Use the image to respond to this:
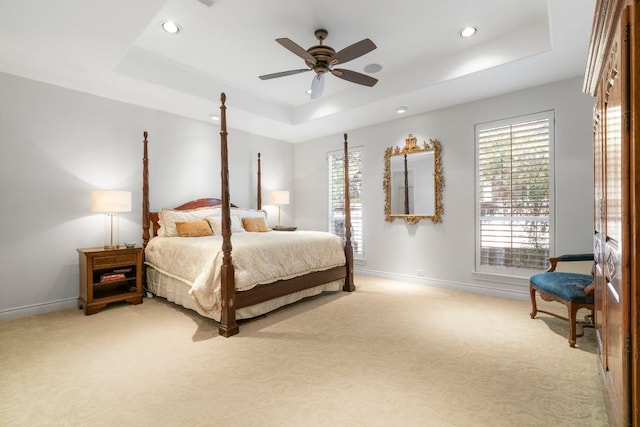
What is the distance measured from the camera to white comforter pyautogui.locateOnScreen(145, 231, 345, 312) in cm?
293

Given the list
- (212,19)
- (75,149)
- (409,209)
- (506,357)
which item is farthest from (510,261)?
(75,149)

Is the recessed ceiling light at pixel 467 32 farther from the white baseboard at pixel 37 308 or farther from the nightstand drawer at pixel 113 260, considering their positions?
the white baseboard at pixel 37 308

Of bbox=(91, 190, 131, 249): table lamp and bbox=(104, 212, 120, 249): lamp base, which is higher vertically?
bbox=(91, 190, 131, 249): table lamp

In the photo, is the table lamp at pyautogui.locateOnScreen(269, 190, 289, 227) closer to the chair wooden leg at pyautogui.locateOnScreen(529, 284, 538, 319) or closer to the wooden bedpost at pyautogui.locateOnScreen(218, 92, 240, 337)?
the wooden bedpost at pyautogui.locateOnScreen(218, 92, 240, 337)

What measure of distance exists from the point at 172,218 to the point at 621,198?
14.6ft

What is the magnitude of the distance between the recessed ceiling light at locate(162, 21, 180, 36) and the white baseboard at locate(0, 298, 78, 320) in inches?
130

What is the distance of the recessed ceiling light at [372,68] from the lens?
3816mm

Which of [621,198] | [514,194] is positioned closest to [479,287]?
[514,194]

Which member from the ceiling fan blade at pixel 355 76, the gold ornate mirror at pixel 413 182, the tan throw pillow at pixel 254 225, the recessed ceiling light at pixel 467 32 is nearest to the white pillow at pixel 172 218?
the tan throw pillow at pixel 254 225

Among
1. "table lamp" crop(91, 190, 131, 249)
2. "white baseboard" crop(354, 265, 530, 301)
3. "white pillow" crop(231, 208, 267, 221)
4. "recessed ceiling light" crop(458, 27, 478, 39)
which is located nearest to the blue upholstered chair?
"white baseboard" crop(354, 265, 530, 301)

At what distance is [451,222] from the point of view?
4.39m

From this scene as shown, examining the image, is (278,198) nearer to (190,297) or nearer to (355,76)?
(190,297)

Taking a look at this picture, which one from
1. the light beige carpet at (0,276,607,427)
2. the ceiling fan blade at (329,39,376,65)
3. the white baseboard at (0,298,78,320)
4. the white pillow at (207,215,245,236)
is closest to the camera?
the light beige carpet at (0,276,607,427)

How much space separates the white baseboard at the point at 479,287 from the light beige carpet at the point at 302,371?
0.49m
